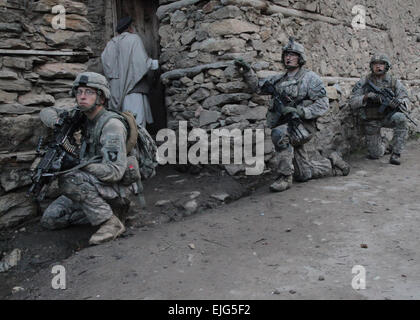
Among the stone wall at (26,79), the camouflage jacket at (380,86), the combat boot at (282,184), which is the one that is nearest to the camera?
the stone wall at (26,79)

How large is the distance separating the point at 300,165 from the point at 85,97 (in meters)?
2.88

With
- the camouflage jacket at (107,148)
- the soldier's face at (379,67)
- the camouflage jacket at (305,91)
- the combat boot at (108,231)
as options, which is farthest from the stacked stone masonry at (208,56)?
the combat boot at (108,231)

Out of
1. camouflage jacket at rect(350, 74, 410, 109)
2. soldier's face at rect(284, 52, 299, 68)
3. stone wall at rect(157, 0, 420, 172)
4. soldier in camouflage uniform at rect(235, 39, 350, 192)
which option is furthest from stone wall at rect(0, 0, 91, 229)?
camouflage jacket at rect(350, 74, 410, 109)

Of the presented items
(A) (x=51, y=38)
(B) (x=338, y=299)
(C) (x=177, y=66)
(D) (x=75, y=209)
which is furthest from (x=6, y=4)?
(B) (x=338, y=299)

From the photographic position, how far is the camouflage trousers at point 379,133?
6219 millimetres

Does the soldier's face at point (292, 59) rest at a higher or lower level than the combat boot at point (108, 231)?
higher

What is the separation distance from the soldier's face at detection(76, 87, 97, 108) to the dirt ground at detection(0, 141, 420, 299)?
3.95 ft

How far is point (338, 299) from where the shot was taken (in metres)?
2.43

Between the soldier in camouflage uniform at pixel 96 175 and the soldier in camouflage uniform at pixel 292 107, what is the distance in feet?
6.50

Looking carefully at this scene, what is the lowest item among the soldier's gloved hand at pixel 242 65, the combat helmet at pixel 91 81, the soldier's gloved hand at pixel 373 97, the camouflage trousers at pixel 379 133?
the camouflage trousers at pixel 379 133

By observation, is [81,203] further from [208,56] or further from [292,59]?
[292,59]

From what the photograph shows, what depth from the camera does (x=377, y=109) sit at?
255 inches

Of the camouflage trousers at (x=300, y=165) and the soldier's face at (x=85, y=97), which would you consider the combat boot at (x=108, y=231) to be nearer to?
the soldier's face at (x=85, y=97)

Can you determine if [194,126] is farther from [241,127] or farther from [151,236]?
[151,236]
